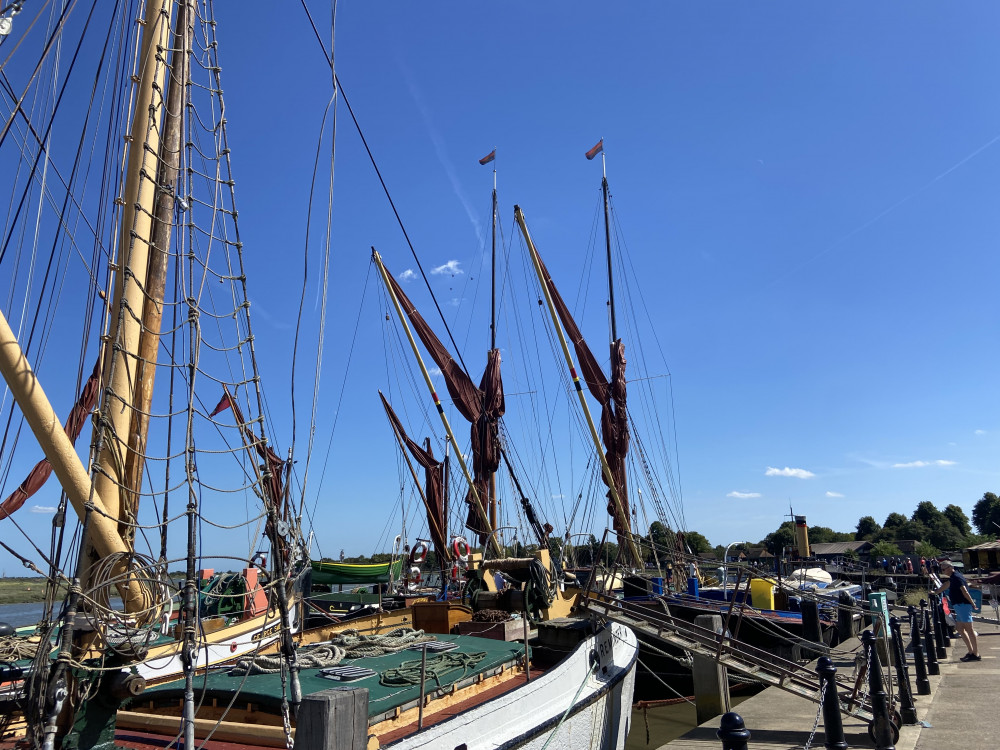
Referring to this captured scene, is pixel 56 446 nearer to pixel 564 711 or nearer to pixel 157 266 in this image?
pixel 157 266

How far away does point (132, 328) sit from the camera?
24.6ft

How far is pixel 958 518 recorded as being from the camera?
112125mm

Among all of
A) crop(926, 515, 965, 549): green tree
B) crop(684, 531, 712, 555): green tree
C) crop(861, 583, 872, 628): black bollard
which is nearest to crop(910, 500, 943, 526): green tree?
crop(926, 515, 965, 549): green tree

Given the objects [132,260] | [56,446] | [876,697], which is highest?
[132,260]

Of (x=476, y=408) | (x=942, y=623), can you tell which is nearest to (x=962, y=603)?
(x=942, y=623)

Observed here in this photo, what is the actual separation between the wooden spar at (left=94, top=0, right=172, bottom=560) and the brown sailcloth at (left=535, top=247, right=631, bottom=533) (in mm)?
29551

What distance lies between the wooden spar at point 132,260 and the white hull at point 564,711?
408 centimetres

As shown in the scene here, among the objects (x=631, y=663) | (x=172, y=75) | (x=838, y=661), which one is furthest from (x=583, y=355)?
(x=172, y=75)

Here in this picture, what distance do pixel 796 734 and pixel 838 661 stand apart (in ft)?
24.4

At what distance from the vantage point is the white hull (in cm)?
770

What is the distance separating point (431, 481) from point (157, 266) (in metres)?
31.8

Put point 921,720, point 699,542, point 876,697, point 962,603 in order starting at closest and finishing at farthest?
point 876,697 → point 921,720 → point 962,603 → point 699,542

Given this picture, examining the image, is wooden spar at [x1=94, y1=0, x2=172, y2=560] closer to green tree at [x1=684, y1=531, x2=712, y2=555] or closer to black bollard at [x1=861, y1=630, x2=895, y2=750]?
black bollard at [x1=861, y1=630, x2=895, y2=750]

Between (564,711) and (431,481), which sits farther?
(431,481)
